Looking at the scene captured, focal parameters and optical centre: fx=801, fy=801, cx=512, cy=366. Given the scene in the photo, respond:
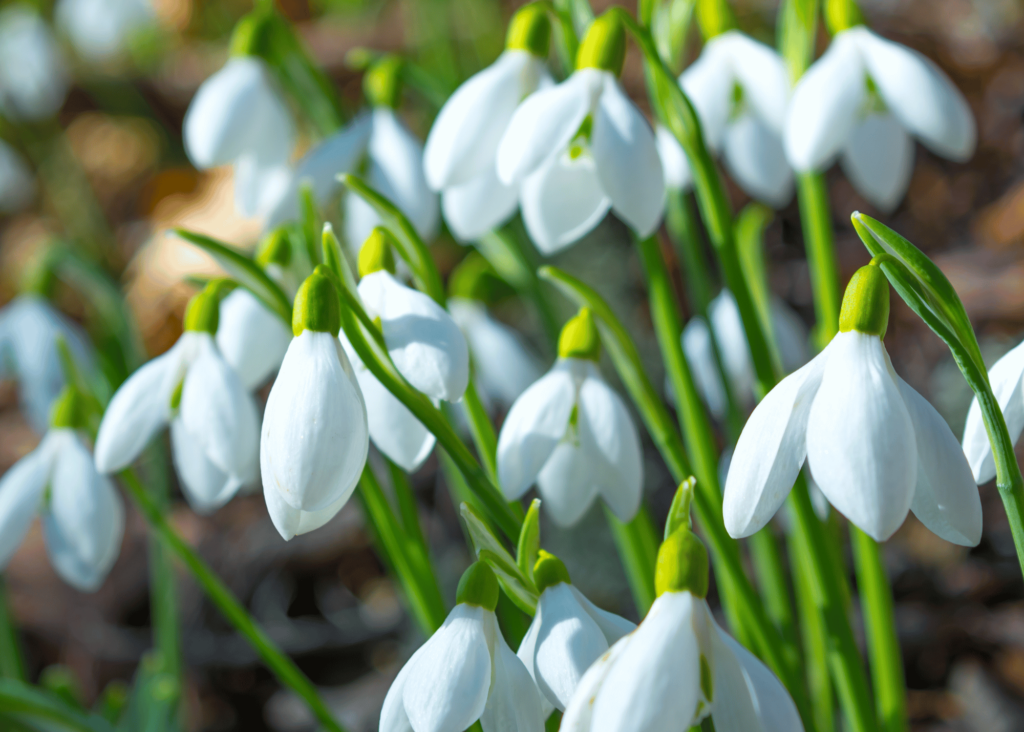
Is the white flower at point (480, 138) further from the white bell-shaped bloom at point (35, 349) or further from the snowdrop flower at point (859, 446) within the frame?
the white bell-shaped bloom at point (35, 349)

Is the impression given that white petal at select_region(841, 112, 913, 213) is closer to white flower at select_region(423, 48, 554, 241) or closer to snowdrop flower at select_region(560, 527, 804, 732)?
white flower at select_region(423, 48, 554, 241)

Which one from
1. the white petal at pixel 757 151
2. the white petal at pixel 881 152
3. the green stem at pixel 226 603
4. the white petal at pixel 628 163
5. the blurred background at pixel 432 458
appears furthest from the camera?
the blurred background at pixel 432 458

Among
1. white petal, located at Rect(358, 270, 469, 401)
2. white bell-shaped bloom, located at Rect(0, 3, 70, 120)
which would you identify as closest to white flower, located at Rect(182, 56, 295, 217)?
white petal, located at Rect(358, 270, 469, 401)

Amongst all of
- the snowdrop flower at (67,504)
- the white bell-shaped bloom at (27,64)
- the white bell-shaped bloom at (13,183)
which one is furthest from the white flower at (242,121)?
the white bell-shaped bloom at (27,64)

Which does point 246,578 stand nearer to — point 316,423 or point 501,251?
point 501,251

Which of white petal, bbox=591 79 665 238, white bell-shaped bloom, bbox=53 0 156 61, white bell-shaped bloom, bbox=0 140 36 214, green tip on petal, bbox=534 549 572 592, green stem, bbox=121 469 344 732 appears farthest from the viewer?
white bell-shaped bloom, bbox=53 0 156 61

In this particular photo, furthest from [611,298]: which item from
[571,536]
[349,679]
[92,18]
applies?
[92,18]
